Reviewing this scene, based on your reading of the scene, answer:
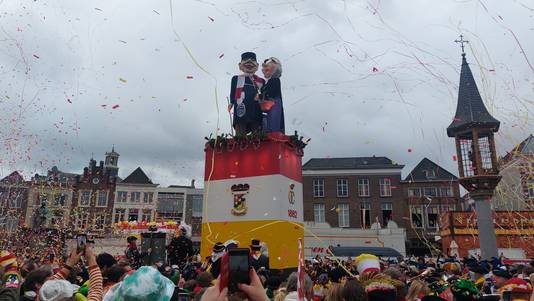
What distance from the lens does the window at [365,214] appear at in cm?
4269

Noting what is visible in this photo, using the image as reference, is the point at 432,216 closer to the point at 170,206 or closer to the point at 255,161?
the point at 170,206

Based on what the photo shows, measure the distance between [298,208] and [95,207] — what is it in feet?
143

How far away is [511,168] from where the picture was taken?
92.4 feet

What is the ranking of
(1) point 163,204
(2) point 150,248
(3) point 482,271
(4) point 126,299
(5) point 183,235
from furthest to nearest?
1. (1) point 163,204
2. (5) point 183,235
3. (2) point 150,248
4. (3) point 482,271
5. (4) point 126,299

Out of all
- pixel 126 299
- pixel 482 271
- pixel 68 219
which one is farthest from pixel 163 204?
pixel 126 299

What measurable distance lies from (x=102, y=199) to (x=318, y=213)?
1148 inches

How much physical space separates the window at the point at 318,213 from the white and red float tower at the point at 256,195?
2873cm

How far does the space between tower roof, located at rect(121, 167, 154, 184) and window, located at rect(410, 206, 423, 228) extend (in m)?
35.2

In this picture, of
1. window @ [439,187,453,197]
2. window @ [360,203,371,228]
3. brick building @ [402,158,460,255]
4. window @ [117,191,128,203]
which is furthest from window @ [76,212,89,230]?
window @ [439,187,453,197]

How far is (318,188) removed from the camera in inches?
1780

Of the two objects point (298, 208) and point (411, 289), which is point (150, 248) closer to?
point (298, 208)

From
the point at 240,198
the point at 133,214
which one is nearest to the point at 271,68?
the point at 240,198

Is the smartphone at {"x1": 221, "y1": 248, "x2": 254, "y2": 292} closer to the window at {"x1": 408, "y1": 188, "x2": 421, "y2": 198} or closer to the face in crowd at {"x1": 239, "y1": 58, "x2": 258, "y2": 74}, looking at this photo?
the face in crowd at {"x1": 239, "y1": 58, "x2": 258, "y2": 74}

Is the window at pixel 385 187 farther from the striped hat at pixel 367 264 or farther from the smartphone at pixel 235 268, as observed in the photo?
the smartphone at pixel 235 268
